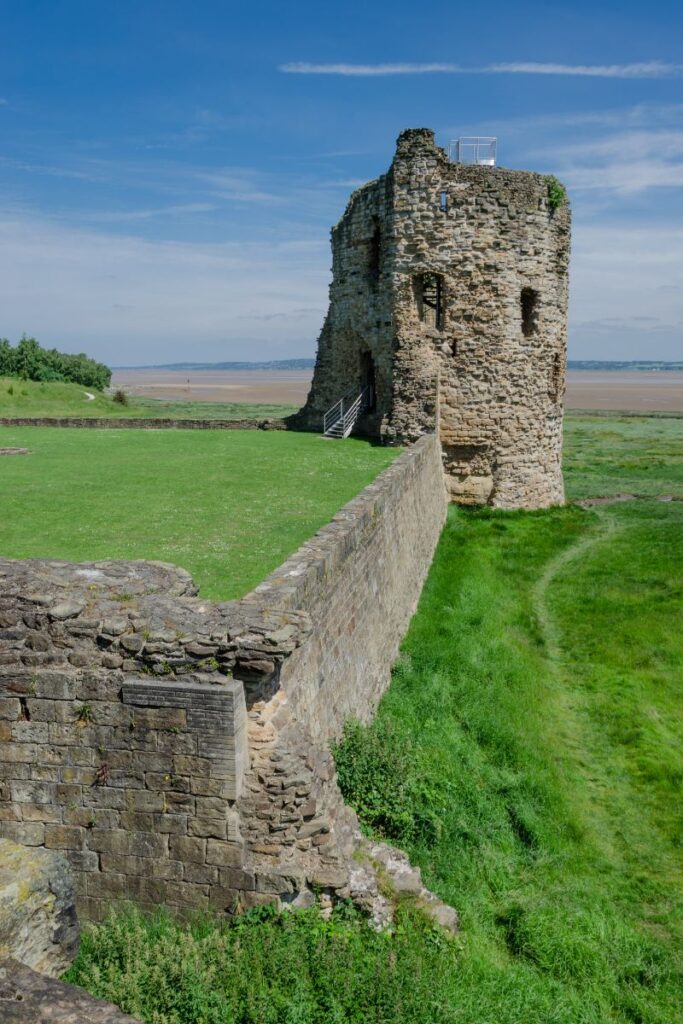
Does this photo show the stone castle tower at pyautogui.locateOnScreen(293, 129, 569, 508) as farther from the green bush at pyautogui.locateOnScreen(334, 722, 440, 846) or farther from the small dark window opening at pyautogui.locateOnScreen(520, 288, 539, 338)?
the green bush at pyautogui.locateOnScreen(334, 722, 440, 846)

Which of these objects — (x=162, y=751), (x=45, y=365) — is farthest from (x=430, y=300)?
(x=45, y=365)

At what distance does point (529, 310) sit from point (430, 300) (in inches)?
102

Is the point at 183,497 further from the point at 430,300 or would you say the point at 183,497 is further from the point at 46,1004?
the point at 430,300

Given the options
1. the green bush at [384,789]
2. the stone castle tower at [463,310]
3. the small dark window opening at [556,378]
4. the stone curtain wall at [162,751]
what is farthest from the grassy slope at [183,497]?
the small dark window opening at [556,378]

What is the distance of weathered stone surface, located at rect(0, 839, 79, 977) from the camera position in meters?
4.95

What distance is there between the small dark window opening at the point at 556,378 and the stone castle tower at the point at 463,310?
59 mm

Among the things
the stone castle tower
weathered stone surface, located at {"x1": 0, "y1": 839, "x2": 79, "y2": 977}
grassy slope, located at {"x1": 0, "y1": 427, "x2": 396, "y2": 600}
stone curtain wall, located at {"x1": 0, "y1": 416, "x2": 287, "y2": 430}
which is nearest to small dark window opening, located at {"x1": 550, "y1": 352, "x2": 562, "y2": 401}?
the stone castle tower

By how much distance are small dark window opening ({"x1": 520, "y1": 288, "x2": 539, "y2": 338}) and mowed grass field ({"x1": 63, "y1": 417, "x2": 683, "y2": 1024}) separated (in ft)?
25.8

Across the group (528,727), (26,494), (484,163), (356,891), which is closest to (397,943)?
(356,891)

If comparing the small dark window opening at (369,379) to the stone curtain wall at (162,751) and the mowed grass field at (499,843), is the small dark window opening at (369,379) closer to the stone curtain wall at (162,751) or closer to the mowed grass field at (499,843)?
the mowed grass field at (499,843)

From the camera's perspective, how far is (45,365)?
195 feet

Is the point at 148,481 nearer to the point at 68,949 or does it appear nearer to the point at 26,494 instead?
the point at 26,494

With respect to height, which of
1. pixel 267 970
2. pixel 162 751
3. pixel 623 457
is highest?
pixel 623 457

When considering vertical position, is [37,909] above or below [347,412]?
below
